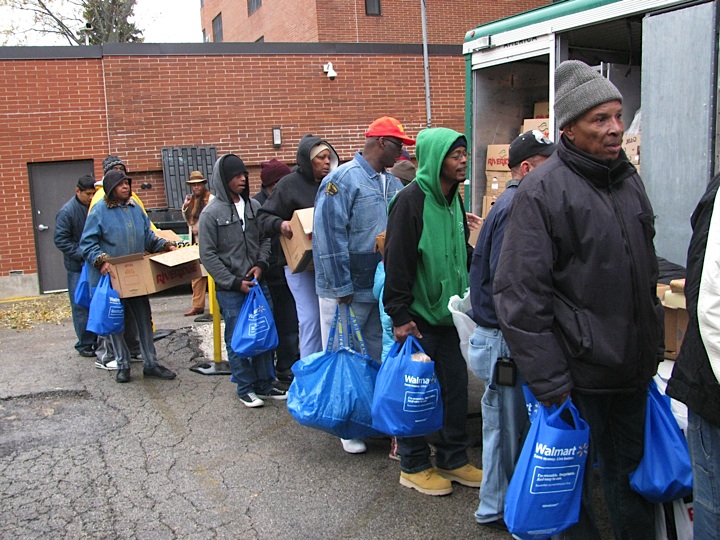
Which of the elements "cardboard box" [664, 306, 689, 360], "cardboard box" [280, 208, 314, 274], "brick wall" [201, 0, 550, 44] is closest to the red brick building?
"brick wall" [201, 0, 550, 44]

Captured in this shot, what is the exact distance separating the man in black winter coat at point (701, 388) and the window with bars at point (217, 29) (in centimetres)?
3390

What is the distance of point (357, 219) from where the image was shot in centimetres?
470

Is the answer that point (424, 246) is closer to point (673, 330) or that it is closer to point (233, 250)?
point (673, 330)

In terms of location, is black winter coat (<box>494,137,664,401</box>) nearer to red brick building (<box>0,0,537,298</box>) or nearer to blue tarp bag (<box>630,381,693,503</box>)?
blue tarp bag (<box>630,381,693,503</box>)

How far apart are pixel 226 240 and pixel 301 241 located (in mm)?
863

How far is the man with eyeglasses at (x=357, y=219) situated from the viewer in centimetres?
462

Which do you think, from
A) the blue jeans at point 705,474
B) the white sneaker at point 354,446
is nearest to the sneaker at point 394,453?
the white sneaker at point 354,446

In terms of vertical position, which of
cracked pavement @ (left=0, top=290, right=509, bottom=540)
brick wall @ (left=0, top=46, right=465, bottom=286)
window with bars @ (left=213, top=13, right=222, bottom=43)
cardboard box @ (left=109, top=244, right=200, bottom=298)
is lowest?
cracked pavement @ (left=0, top=290, right=509, bottom=540)

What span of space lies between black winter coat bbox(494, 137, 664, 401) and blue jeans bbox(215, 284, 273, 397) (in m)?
3.49

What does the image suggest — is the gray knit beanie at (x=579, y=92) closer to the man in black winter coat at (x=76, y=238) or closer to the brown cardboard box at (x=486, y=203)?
the brown cardboard box at (x=486, y=203)

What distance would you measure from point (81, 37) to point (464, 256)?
3172 centimetres

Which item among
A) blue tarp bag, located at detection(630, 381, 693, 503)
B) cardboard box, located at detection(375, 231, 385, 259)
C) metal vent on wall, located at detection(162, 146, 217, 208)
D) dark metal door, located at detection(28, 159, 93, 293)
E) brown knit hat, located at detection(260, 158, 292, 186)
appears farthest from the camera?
metal vent on wall, located at detection(162, 146, 217, 208)

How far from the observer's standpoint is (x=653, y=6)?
495 cm

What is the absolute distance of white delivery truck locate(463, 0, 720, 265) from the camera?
15.4ft
